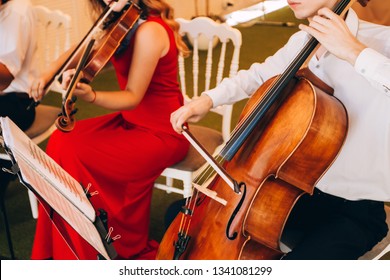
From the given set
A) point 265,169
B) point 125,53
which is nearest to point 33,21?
point 125,53

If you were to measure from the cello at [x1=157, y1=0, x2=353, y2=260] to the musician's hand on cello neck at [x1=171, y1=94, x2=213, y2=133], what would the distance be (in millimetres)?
131

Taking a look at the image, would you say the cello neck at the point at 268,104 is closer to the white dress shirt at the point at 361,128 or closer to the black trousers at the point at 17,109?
the white dress shirt at the point at 361,128

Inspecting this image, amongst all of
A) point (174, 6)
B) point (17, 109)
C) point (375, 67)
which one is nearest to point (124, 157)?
point (17, 109)

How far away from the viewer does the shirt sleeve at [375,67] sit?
0.98 metres

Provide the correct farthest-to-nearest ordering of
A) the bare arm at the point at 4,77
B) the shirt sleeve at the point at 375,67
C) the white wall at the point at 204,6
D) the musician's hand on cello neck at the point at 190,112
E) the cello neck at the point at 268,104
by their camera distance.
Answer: the white wall at the point at 204,6
the bare arm at the point at 4,77
the musician's hand on cello neck at the point at 190,112
the cello neck at the point at 268,104
the shirt sleeve at the point at 375,67

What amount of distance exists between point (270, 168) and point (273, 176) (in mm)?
24

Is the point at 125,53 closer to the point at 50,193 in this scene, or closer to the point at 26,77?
the point at 26,77

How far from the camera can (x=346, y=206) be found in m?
Result: 1.22

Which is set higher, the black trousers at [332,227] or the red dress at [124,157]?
→ the black trousers at [332,227]

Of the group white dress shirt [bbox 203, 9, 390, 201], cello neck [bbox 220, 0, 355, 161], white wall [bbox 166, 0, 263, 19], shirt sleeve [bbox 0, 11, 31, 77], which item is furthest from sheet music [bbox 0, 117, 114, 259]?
white wall [bbox 166, 0, 263, 19]

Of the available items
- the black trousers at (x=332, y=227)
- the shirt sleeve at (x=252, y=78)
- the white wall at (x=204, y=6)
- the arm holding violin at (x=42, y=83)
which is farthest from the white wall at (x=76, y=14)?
the black trousers at (x=332, y=227)

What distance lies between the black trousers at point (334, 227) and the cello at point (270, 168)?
0.09 meters

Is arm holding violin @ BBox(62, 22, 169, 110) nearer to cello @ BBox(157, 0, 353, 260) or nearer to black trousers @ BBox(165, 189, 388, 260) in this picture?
cello @ BBox(157, 0, 353, 260)

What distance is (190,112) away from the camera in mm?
1347
